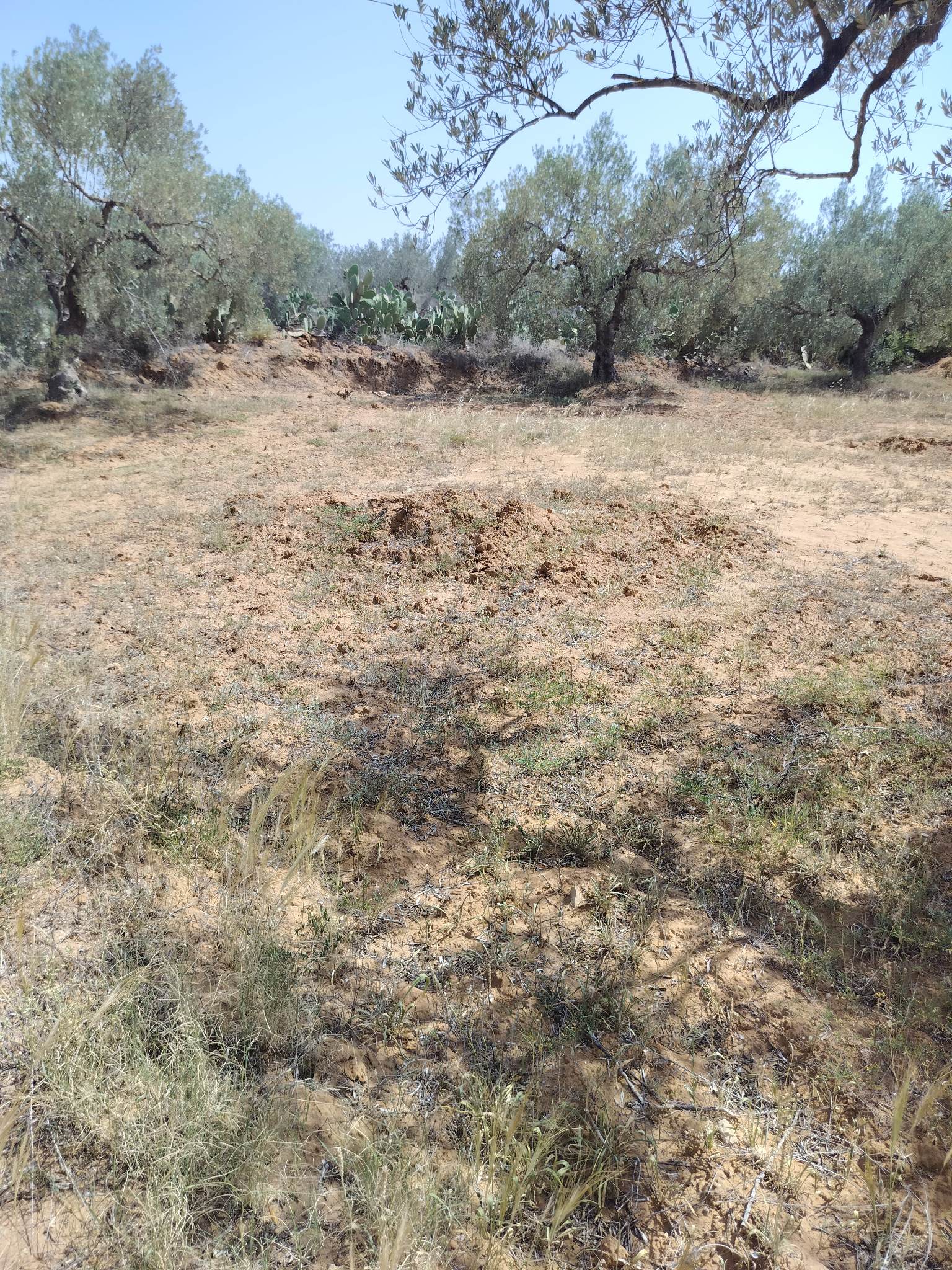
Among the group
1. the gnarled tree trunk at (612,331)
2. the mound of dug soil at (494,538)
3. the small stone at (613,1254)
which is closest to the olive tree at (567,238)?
the gnarled tree trunk at (612,331)

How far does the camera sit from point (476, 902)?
2.81 meters

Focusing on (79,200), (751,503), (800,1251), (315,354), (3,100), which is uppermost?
(3,100)

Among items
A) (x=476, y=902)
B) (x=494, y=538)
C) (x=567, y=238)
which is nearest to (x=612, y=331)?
(x=567, y=238)

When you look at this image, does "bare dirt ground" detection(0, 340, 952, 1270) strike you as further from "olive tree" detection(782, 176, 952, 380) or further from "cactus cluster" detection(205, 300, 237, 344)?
"olive tree" detection(782, 176, 952, 380)

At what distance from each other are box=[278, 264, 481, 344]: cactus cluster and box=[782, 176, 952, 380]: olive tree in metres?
8.97

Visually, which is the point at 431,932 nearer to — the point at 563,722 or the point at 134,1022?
the point at 134,1022

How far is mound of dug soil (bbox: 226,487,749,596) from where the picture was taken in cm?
623

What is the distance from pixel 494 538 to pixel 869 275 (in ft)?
56.3

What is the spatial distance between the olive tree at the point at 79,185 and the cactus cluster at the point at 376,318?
6.79 meters

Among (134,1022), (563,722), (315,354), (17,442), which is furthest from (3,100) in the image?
(134,1022)

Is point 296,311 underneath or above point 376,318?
above

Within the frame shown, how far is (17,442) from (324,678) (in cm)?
870

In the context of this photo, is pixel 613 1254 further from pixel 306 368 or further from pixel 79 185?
pixel 306 368

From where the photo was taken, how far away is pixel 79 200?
11109 millimetres
